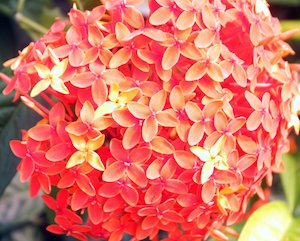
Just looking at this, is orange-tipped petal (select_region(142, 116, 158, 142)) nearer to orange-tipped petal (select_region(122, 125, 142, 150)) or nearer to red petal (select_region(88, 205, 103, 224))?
orange-tipped petal (select_region(122, 125, 142, 150))

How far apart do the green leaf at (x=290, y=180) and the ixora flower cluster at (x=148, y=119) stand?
13.6 inches

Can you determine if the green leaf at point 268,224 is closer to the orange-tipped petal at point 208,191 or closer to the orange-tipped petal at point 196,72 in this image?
the orange-tipped petal at point 208,191

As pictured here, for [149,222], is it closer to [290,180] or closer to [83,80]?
[83,80]

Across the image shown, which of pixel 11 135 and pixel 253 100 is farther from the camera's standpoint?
pixel 11 135

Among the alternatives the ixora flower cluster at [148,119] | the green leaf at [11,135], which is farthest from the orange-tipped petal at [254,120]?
the green leaf at [11,135]

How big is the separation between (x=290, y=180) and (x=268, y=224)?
29 cm

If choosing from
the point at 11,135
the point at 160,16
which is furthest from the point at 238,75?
the point at 11,135

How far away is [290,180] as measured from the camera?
4.55ft

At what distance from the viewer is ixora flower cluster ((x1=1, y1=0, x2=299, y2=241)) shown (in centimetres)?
88

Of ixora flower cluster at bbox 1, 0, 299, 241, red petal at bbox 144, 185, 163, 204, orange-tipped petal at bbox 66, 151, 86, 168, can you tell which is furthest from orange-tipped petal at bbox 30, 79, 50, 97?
red petal at bbox 144, 185, 163, 204

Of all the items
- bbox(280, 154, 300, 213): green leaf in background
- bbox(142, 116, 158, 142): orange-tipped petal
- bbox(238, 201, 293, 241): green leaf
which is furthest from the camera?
bbox(280, 154, 300, 213): green leaf in background

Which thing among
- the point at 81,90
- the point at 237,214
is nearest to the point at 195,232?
the point at 237,214

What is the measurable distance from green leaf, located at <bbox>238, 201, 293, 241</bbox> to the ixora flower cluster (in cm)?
11

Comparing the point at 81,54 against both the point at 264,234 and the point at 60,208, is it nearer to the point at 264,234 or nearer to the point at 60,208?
the point at 60,208
